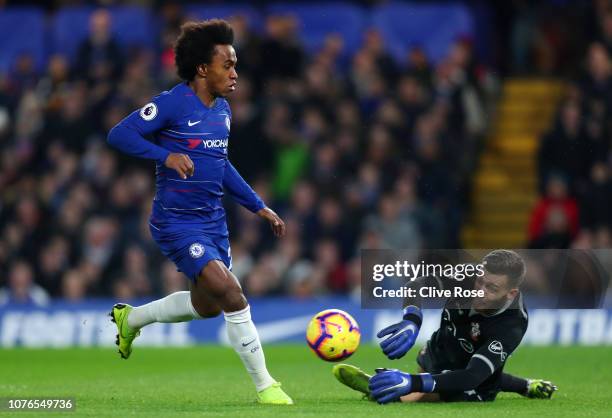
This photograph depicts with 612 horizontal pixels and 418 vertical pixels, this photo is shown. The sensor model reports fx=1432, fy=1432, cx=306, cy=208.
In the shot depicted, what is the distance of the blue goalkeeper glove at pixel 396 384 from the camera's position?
8812mm

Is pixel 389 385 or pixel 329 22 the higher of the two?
pixel 329 22

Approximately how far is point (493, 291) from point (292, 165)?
9.14 metres

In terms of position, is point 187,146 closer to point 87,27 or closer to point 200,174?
point 200,174

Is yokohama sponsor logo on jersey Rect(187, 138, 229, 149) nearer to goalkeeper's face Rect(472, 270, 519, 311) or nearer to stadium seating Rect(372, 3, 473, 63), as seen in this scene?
goalkeeper's face Rect(472, 270, 519, 311)

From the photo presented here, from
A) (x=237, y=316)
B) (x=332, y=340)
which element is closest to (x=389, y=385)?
(x=332, y=340)

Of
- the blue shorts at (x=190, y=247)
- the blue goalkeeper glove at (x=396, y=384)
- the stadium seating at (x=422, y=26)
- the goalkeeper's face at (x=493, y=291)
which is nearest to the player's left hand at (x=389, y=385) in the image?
the blue goalkeeper glove at (x=396, y=384)

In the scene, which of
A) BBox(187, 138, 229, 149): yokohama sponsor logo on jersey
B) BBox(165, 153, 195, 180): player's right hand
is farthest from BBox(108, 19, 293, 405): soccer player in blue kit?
BBox(165, 153, 195, 180): player's right hand

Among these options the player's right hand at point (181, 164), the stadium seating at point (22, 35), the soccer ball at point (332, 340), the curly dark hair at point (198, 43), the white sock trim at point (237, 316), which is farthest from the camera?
the stadium seating at point (22, 35)

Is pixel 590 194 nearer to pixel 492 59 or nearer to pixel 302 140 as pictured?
pixel 302 140

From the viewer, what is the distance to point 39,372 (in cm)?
1254

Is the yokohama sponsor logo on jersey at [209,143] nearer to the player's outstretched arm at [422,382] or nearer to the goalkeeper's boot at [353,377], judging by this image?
the goalkeeper's boot at [353,377]

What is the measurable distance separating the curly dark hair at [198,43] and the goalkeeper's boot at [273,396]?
6.91 ft

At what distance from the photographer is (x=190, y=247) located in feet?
30.1

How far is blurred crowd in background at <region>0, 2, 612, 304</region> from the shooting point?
1708cm
